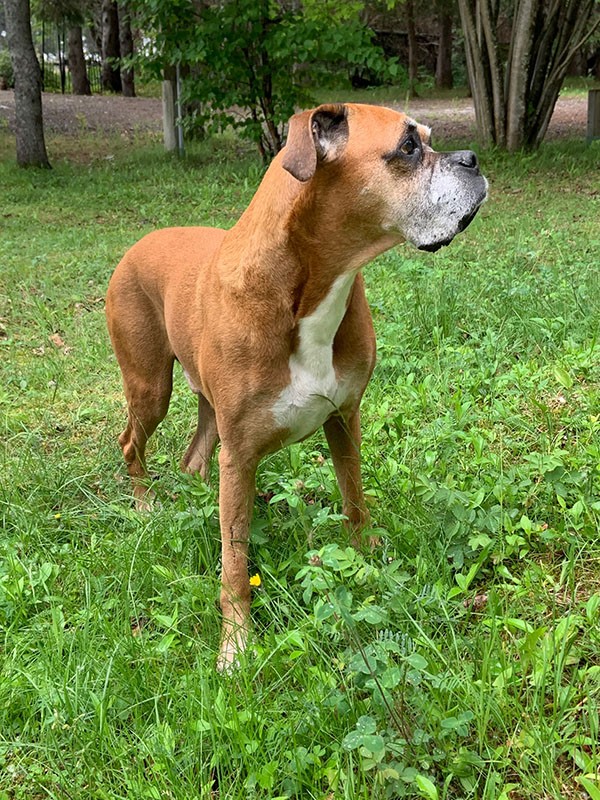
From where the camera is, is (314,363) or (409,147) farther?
(314,363)

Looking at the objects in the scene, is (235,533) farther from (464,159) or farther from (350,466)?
(464,159)

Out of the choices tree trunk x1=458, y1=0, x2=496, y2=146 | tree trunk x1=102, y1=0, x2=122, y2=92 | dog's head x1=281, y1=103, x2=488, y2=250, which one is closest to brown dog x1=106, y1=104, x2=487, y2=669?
dog's head x1=281, y1=103, x2=488, y2=250

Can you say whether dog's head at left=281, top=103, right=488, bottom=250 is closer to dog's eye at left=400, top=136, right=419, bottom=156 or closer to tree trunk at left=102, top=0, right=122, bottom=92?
dog's eye at left=400, top=136, right=419, bottom=156

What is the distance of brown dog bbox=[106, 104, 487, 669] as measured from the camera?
241 cm

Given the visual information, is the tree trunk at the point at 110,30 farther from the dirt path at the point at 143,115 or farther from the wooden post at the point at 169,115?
the wooden post at the point at 169,115

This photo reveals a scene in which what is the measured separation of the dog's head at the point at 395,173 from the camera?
240 centimetres

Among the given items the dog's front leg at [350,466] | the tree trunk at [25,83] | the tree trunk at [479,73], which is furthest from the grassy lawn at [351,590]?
the tree trunk at [25,83]

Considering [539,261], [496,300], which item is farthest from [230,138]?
[496,300]

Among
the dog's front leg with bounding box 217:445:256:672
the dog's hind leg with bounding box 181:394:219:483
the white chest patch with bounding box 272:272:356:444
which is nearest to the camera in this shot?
the white chest patch with bounding box 272:272:356:444

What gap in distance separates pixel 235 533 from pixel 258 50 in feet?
29.7

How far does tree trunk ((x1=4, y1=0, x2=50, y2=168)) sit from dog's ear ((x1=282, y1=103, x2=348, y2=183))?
10.6m

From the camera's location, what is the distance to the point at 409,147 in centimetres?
241

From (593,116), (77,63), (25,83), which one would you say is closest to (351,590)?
(25,83)

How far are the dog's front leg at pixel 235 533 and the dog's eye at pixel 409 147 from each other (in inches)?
45.1
